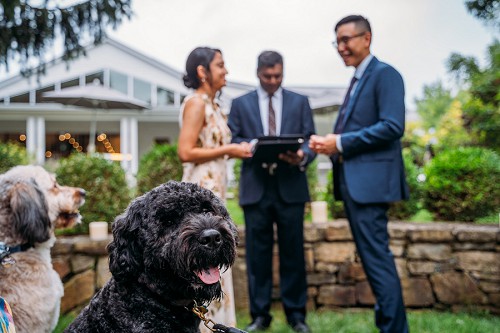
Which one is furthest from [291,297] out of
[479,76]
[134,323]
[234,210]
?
[479,76]

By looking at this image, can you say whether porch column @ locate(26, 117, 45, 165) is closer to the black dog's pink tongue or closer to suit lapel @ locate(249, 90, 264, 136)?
suit lapel @ locate(249, 90, 264, 136)

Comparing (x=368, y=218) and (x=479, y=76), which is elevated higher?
(x=479, y=76)

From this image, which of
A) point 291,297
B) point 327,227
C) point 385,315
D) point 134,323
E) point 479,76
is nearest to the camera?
point 134,323

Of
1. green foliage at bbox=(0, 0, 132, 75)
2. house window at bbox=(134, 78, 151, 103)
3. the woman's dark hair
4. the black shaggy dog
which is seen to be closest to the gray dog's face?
the black shaggy dog

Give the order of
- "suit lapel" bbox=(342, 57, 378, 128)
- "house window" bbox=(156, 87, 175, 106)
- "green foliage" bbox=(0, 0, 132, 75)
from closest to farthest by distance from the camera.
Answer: "suit lapel" bbox=(342, 57, 378, 128), "green foliage" bbox=(0, 0, 132, 75), "house window" bbox=(156, 87, 175, 106)

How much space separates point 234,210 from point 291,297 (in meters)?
3.75

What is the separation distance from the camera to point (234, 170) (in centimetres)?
761

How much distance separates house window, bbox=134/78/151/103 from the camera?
2114cm

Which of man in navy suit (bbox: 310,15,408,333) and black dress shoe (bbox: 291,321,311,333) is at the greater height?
man in navy suit (bbox: 310,15,408,333)

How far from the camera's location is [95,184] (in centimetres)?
575

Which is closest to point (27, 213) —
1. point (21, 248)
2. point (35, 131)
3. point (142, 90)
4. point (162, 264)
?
point (21, 248)

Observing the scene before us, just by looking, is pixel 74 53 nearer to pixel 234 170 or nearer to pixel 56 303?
pixel 234 170

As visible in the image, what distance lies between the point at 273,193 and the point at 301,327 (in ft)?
4.20

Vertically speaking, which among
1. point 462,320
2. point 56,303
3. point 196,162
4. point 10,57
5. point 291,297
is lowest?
point 462,320
